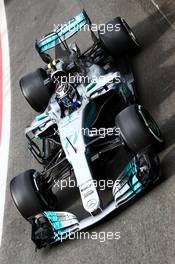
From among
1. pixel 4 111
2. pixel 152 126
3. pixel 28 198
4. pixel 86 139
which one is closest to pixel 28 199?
pixel 28 198

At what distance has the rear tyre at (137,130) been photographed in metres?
6.72

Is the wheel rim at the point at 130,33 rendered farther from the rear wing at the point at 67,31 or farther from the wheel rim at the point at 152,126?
the wheel rim at the point at 152,126

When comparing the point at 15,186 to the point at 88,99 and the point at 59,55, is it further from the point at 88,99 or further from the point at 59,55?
the point at 59,55

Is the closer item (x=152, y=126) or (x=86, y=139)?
(x=152, y=126)

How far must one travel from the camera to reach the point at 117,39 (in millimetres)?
8781

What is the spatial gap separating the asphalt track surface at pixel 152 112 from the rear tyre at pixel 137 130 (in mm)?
402

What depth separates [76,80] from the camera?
833cm

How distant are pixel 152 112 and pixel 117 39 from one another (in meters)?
1.54

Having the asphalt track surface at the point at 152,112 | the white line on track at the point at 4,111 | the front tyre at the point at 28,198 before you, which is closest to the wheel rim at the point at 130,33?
the asphalt track surface at the point at 152,112

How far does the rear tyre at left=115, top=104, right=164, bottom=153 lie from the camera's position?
6.72 m

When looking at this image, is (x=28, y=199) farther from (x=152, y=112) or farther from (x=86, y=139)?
(x=152, y=112)

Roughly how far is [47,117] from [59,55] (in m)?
2.17

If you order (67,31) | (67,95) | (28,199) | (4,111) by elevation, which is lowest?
(4,111)

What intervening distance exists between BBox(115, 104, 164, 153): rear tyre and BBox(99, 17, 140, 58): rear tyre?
7.15 feet
